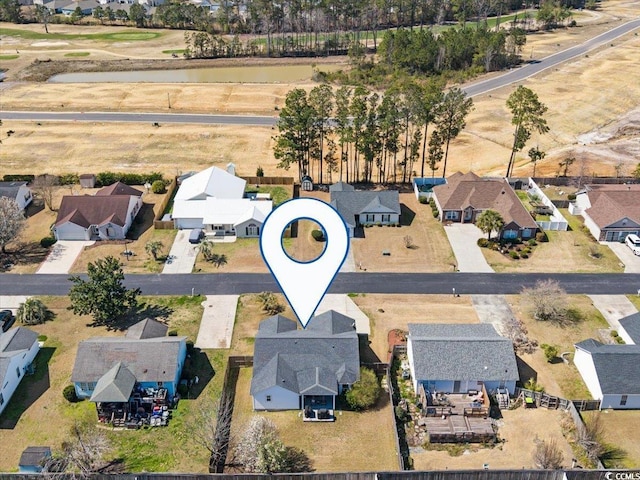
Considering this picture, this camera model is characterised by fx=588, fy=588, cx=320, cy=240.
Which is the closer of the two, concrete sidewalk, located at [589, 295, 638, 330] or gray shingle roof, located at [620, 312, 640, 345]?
gray shingle roof, located at [620, 312, 640, 345]

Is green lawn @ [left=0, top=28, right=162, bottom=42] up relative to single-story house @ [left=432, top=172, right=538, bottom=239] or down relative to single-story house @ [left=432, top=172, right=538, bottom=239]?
up

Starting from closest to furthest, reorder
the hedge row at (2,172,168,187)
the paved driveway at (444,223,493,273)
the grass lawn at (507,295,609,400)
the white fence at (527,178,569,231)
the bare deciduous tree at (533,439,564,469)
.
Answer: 1. the bare deciduous tree at (533,439,564,469)
2. the grass lawn at (507,295,609,400)
3. the paved driveway at (444,223,493,273)
4. the white fence at (527,178,569,231)
5. the hedge row at (2,172,168,187)

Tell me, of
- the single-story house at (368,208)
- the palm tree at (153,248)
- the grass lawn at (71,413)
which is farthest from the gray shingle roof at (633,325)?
the palm tree at (153,248)

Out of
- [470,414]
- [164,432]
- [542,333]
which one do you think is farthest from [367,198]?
[164,432]

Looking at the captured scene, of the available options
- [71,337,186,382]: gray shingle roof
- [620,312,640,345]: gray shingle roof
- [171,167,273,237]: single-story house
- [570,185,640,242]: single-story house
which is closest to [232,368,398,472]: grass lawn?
[71,337,186,382]: gray shingle roof

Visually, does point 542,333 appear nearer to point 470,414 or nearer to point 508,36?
point 470,414

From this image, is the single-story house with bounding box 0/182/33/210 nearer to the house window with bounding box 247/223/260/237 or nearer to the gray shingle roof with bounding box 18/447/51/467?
the house window with bounding box 247/223/260/237
